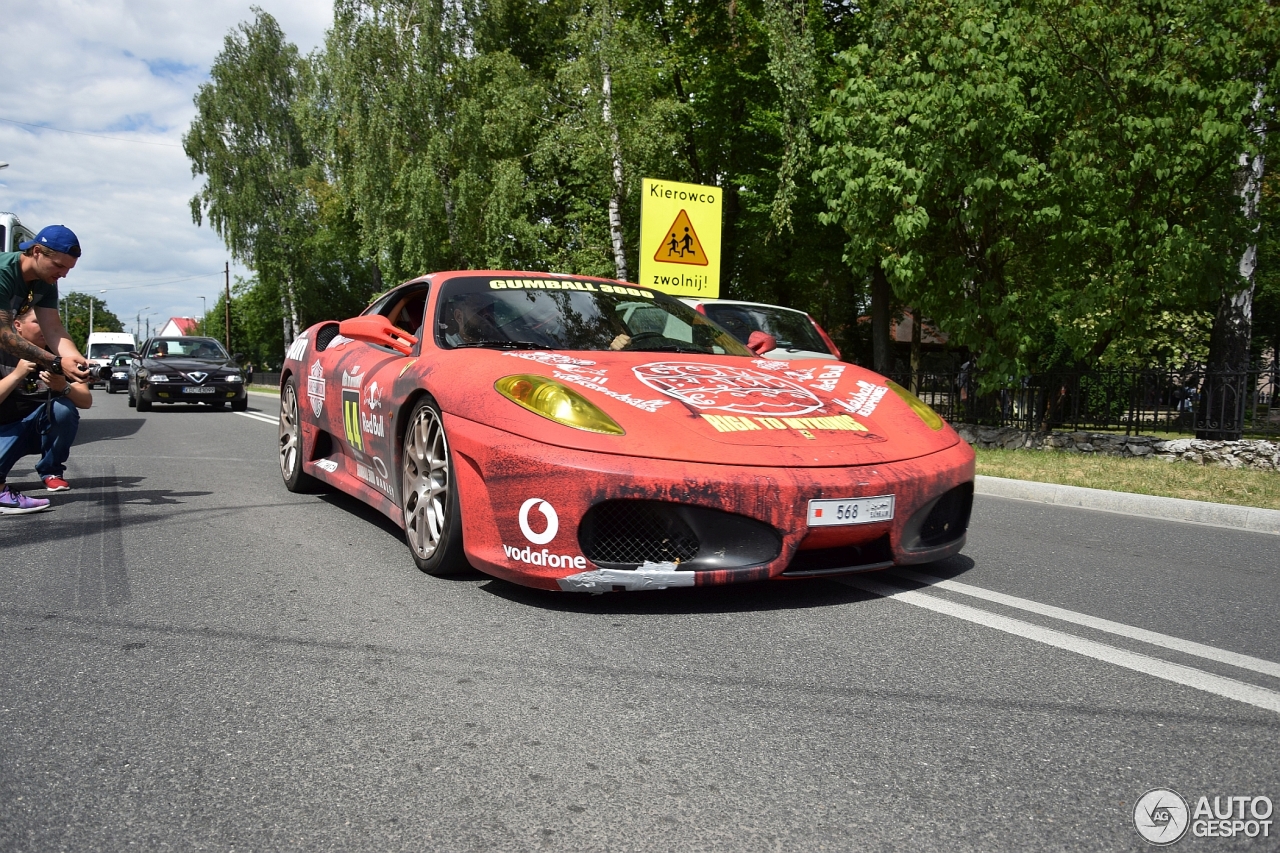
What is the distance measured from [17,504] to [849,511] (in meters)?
4.94

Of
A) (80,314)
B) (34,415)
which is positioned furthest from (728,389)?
(80,314)

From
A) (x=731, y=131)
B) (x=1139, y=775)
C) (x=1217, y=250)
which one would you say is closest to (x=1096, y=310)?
(x=1217, y=250)

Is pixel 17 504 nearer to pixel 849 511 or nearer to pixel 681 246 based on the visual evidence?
pixel 849 511

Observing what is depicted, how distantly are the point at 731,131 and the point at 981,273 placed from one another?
15.5 metres

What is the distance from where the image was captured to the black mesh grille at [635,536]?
11.1 feet

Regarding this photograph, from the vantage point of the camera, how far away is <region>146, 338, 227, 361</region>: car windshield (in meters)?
19.6

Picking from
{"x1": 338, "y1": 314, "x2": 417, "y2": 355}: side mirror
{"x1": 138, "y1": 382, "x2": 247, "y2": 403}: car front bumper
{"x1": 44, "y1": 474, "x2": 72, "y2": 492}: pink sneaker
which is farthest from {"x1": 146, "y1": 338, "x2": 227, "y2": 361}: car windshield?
{"x1": 338, "y1": 314, "x2": 417, "y2": 355}: side mirror

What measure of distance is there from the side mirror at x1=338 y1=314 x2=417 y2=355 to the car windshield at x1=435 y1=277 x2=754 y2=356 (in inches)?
7.9

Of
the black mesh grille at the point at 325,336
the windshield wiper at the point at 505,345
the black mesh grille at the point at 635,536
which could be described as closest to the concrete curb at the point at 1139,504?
the windshield wiper at the point at 505,345

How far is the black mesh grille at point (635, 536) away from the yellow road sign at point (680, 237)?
11.7 metres

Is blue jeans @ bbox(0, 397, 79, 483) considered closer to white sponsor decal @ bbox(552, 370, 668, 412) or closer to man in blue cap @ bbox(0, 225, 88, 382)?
man in blue cap @ bbox(0, 225, 88, 382)

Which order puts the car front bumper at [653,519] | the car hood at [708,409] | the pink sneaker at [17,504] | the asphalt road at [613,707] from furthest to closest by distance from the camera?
1. the pink sneaker at [17,504]
2. the car hood at [708,409]
3. the car front bumper at [653,519]
4. the asphalt road at [613,707]

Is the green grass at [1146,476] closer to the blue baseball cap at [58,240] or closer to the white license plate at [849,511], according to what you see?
the white license plate at [849,511]

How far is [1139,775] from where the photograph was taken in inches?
86.5
